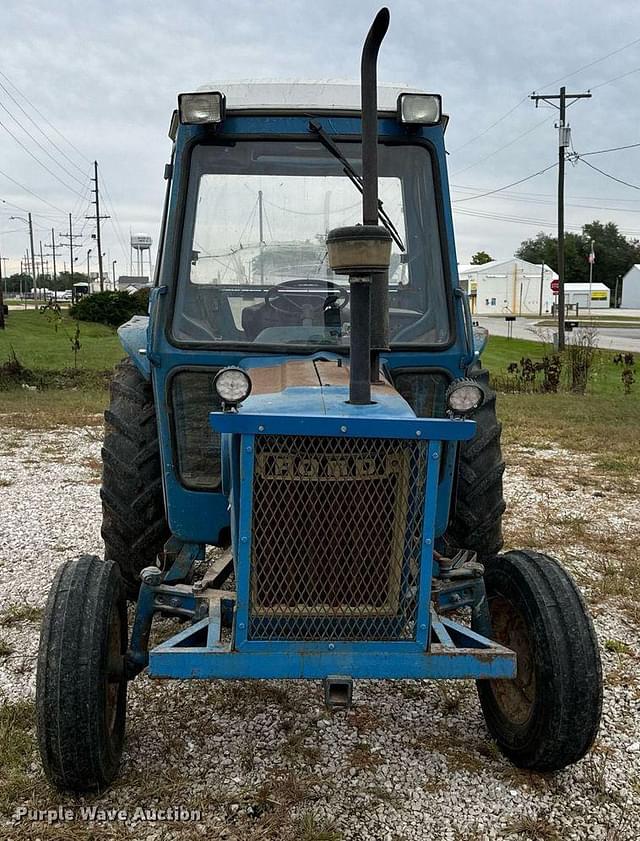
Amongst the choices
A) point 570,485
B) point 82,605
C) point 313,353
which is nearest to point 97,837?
point 82,605

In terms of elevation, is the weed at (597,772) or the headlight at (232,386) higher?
the headlight at (232,386)

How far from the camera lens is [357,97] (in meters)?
3.52

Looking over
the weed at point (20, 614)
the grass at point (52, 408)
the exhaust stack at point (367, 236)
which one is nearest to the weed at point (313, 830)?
the exhaust stack at point (367, 236)

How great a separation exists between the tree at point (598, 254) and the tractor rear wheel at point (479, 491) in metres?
80.6

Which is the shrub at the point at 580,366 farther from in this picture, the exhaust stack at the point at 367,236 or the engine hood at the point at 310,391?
the exhaust stack at the point at 367,236

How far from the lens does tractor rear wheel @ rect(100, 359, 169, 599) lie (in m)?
3.85

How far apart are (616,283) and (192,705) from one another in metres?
86.5

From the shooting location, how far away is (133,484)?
3.84 meters

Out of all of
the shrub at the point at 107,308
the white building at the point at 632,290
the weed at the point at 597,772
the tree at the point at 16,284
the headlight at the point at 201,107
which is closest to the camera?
the weed at the point at 597,772

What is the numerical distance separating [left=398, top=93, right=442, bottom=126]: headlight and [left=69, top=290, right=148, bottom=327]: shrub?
27.9m

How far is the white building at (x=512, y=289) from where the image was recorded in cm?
6406

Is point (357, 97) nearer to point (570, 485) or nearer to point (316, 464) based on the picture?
point (316, 464)

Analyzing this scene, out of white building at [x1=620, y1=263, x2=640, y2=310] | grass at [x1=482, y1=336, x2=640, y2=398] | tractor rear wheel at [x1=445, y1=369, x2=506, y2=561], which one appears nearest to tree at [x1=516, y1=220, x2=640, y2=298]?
white building at [x1=620, y1=263, x2=640, y2=310]

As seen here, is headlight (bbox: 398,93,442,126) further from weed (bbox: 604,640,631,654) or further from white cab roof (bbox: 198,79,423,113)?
weed (bbox: 604,640,631,654)
